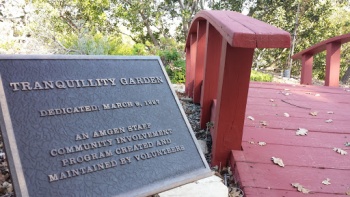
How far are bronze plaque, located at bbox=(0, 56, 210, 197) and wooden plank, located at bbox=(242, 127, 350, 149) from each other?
0.88 m

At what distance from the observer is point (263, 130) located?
8.50 ft

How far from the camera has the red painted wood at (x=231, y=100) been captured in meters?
2.04

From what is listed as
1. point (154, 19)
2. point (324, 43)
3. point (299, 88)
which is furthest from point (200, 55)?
point (154, 19)

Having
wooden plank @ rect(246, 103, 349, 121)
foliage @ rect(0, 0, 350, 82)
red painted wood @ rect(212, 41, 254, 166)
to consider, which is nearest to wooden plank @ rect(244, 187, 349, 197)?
red painted wood @ rect(212, 41, 254, 166)

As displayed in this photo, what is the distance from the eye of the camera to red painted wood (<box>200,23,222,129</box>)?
289cm

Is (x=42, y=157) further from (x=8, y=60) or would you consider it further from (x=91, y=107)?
(x=8, y=60)

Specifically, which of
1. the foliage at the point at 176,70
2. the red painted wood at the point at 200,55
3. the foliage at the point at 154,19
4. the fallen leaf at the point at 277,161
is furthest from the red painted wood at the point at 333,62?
the foliage at the point at 154,19

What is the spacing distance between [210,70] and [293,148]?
1.10 metres

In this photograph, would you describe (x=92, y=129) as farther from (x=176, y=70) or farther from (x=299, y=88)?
(x=176, y=70)

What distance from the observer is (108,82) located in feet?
5.56

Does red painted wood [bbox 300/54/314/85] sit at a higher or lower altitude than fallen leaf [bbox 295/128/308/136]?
higher

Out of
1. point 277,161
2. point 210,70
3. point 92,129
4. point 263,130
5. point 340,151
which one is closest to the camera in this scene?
point 92,129

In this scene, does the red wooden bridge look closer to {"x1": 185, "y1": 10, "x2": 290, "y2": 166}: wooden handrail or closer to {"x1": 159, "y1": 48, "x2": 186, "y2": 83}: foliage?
{"x1": 185, "y1": 10, "x2": 290, "y2": 166}: wooden handrail

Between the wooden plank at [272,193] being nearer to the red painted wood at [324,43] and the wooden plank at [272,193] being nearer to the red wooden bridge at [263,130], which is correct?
the red wooden bridge at [263,130]
